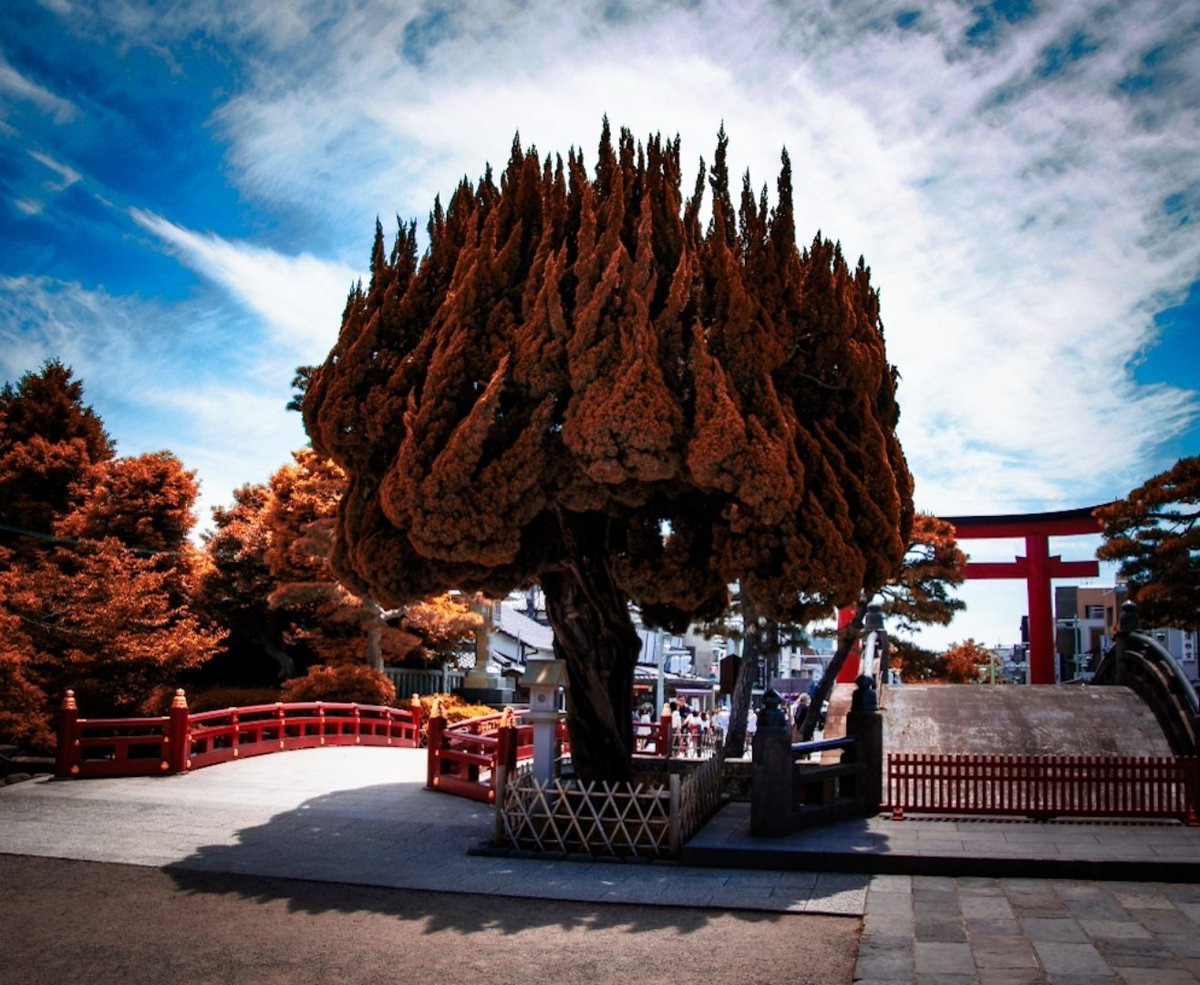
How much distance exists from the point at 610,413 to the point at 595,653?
374cm

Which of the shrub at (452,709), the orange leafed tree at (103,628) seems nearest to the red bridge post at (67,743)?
the orange leafed tree at (103,628)

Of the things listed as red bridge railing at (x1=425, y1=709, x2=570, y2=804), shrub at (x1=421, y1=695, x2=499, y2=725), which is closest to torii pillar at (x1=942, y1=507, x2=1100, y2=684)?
shrub at (x1=421, y1=695, x2=499, y2=725)

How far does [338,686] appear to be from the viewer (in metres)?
24.6

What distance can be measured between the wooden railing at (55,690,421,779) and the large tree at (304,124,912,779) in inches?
227

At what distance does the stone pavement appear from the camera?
7926 mm

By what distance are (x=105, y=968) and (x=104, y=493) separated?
1897 cm

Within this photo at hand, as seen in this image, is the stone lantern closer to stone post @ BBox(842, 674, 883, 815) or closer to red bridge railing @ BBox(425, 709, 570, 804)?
red bridge railing @ BBox(425, 709, 570, 804)

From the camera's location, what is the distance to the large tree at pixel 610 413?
1192 centimetres

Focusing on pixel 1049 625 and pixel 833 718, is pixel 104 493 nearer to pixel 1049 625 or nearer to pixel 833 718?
pixel 833 718

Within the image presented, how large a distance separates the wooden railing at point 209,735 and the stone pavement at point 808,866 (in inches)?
35.6

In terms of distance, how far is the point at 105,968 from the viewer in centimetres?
781

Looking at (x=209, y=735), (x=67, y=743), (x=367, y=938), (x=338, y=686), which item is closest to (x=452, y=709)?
(x=338, y=686)

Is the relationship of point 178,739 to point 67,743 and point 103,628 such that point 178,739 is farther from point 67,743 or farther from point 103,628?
point 103,628

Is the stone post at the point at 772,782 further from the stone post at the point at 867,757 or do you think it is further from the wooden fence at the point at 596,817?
the stone post at the point at 867,757
